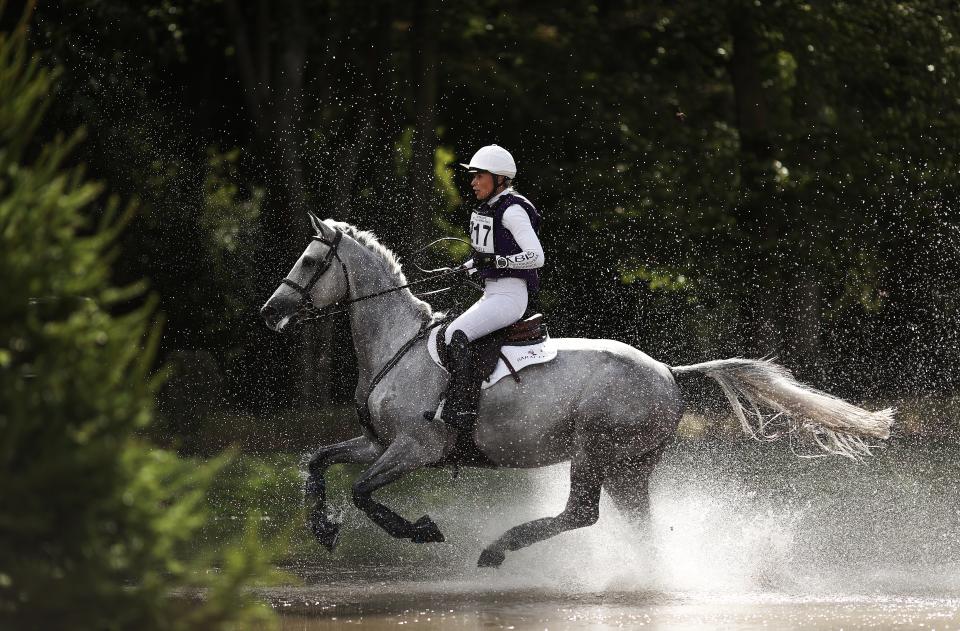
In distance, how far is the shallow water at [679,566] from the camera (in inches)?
283

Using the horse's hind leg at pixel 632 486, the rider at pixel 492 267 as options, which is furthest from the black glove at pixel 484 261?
the horse's hind leg at pixel 632 486

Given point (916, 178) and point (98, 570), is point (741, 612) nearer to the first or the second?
point (98, 570)

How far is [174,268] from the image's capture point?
18609 millimetres

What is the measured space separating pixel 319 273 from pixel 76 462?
17.9ft

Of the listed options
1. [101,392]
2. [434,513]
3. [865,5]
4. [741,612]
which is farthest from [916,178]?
[101,392]

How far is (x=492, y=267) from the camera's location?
8.70m

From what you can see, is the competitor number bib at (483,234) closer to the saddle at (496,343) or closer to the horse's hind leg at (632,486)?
the saddle at (496,343)

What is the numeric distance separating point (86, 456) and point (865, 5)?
65.9 ft

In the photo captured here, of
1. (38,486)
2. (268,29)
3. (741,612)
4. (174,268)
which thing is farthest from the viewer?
(268,29)

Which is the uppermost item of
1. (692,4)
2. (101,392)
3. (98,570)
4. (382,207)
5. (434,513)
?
(692,4)

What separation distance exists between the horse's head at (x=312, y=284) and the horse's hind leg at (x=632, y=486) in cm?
219

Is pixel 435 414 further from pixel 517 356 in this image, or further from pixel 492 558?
pixel 492 558

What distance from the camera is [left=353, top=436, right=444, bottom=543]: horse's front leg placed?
28.2ft

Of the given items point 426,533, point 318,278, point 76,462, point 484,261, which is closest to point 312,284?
point 318,278
